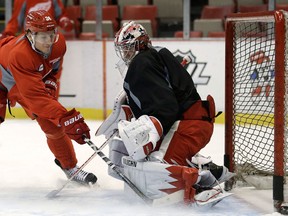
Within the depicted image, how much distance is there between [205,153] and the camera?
4156 mm

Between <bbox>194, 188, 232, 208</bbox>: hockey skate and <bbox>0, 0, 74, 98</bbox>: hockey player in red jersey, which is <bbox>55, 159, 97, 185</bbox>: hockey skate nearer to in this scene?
<bbox>194, 188, 232, 208</bbox>: hockey skate

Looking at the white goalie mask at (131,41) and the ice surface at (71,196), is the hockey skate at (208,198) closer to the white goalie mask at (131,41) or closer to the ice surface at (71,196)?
the ice surface at (71,196)

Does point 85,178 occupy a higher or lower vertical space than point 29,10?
lower

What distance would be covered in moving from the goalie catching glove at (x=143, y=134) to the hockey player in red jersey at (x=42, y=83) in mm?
321

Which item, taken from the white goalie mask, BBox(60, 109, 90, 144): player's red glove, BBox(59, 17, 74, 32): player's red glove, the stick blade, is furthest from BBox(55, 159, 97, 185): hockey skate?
BBox(59, 17, 74, 32): player's red glove

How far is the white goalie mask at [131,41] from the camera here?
108 inches

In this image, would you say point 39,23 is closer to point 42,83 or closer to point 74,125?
point 42,83

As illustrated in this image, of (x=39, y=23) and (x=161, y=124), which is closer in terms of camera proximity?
(x=161, y=124)

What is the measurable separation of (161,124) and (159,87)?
140 millimetres

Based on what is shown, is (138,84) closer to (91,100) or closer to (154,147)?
(154,147)

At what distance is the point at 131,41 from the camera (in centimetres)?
275

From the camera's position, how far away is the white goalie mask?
9.04 ft

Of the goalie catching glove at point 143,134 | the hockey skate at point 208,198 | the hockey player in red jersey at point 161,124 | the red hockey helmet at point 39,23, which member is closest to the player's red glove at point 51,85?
the red hockey helmet at point 39,23

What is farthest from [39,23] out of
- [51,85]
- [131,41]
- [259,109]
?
[259,109]
